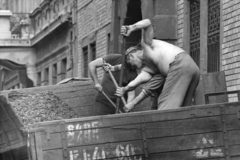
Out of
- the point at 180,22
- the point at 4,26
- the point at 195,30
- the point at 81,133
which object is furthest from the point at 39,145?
the point at 4,26

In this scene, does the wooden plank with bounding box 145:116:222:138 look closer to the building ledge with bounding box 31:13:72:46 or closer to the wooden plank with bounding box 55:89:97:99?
the wooden plank with bounding box 55:89:97:99

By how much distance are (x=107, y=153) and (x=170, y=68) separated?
60.3 inches

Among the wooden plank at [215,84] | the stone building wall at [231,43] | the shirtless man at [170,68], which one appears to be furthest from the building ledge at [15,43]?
the shirtless man at [170,68]

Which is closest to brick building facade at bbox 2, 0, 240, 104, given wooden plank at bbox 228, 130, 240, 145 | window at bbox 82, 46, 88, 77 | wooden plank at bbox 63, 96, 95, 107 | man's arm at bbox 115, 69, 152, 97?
window at bbox 82, 46, 88, 77

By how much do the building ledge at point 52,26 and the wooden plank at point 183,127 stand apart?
76.5ft

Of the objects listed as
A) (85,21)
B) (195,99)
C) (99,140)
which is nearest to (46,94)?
(195,99)

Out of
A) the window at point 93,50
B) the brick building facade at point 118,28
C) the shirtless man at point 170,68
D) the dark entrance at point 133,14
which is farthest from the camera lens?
the window at point 93,50

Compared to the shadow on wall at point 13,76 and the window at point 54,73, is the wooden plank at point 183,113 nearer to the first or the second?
the window at point 54,73

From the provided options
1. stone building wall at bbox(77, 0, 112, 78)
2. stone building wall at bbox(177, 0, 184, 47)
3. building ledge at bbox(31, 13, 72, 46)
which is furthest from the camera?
building ledge at bbox(31, 13, 72, 46)

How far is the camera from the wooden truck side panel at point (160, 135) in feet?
27.0

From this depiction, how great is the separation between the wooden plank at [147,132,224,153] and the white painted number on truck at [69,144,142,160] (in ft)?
0.61

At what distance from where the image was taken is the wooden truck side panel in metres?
8.23

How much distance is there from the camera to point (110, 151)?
8.24 metres

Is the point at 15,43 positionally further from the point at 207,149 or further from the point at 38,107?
the point at 207,149
